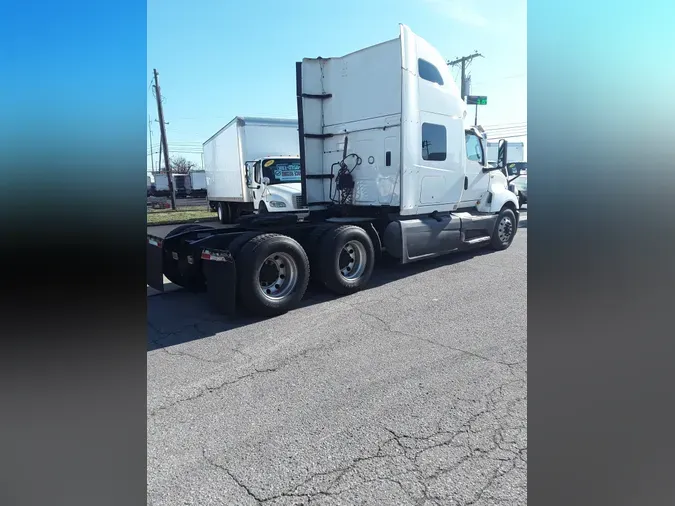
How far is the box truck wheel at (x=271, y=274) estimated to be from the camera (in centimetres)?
530

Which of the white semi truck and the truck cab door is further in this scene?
the truck cab door

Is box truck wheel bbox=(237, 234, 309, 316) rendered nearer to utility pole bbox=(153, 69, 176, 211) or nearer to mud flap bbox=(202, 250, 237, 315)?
mud flap bbox=(202, 250, 237, 315)

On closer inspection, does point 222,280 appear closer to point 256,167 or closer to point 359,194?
point 359,194

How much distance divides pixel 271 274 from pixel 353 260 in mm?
1509

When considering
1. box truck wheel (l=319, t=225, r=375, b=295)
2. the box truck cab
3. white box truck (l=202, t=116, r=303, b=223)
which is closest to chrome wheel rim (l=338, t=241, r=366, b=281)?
box truck wheel (l=319, t=225, r=375, b=295)

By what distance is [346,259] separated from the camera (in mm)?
6828

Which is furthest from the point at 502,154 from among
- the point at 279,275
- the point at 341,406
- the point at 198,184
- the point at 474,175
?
the point at 198,184

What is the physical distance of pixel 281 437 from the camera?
281 cm

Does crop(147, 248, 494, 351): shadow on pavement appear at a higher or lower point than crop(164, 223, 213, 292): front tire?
lower

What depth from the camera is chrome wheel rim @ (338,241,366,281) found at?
6.77 meters

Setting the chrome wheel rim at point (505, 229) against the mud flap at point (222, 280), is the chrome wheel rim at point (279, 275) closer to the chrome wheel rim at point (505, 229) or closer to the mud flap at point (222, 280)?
the mud flap at point (222, 280)

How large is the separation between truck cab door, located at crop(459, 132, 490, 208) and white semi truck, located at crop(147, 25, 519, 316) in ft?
0.09
